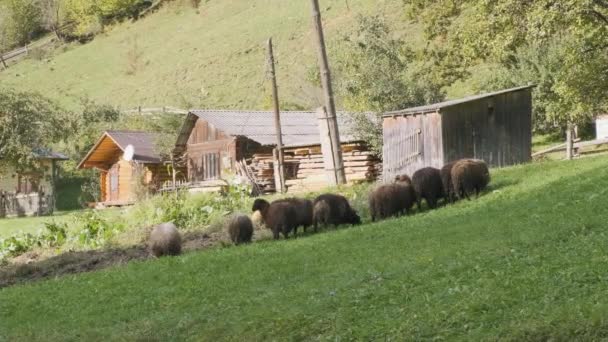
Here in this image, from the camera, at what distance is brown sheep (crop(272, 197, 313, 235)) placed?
20.2m

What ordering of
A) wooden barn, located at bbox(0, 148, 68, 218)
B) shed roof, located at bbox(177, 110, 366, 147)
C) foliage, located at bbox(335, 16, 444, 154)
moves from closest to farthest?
foliage, located at bbox(335, 16, 444, 154) < shed roof, located at bbox(177, 110, 366, 147) < wooden barn, located at bbox(0, 148, 68, 218)

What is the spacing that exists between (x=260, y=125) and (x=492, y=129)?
77.2 ft

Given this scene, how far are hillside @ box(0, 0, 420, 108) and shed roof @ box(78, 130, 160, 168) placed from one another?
1151cm

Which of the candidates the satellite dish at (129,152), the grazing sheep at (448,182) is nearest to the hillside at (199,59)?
the satellite dish at (129,152)

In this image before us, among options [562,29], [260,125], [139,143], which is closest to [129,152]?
[139,143]

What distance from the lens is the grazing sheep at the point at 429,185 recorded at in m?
20.7

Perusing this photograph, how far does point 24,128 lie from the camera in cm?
5734

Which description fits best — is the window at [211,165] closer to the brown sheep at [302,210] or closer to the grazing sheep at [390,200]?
the brown sheep at [302,210]

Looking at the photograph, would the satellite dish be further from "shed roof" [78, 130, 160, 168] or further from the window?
the window

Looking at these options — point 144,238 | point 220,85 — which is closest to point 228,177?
point 144,238

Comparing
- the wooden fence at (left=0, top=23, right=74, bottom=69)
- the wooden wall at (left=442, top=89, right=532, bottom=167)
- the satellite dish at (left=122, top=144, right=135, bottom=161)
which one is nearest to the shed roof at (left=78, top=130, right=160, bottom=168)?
the satellite dish at (left=122, top=144, right=135, bottom=161)

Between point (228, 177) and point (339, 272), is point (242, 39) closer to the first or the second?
point (228, 177)

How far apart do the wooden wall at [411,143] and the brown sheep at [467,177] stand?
594 cm

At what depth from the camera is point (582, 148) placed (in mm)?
41469
